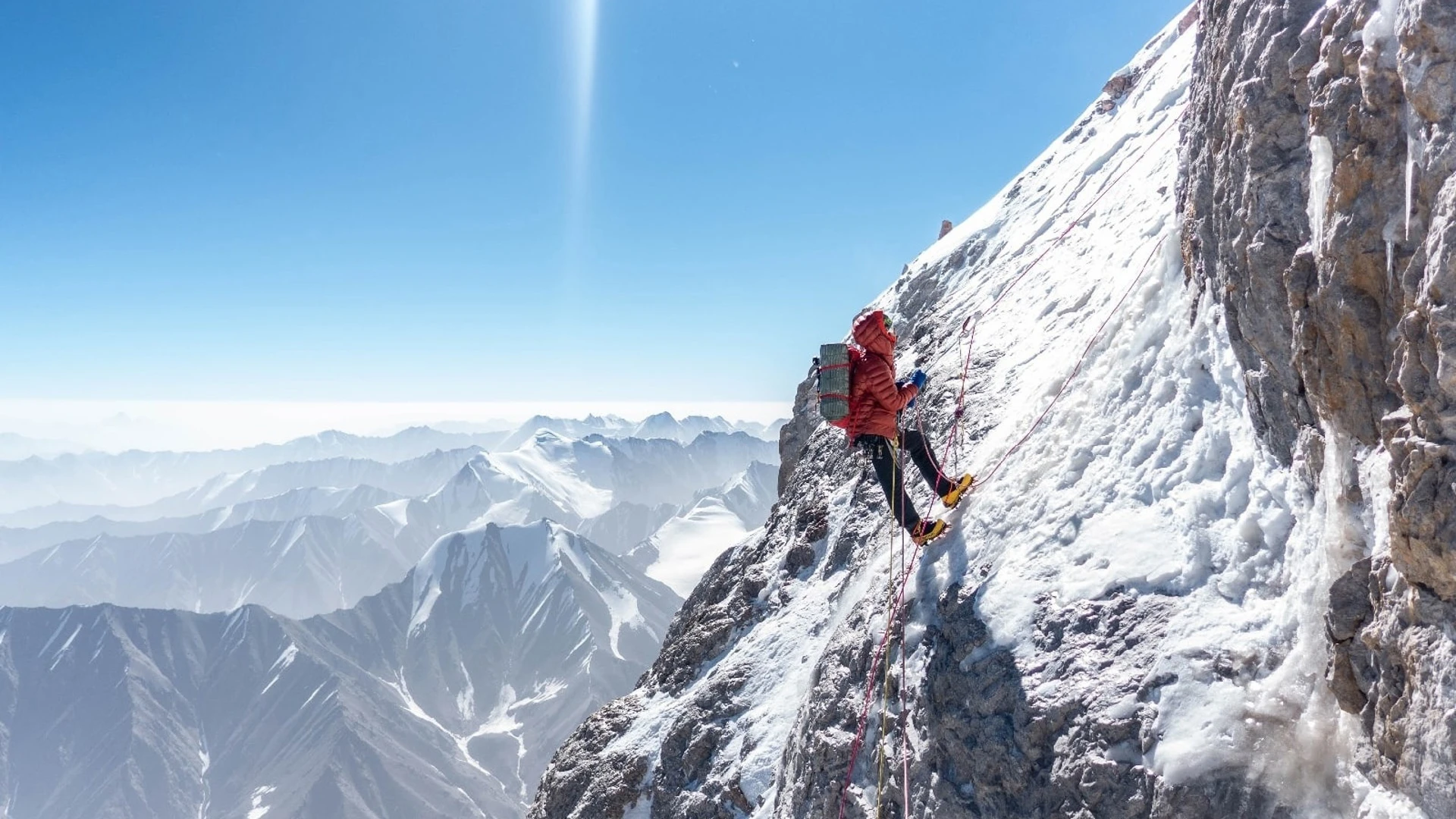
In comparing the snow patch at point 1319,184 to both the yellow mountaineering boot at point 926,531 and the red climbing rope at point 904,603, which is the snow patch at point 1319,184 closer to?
the red climbing rope at point 904,603

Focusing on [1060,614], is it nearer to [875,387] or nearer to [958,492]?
[958,492]

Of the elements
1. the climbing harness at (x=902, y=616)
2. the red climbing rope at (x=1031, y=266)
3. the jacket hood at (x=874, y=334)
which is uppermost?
the red climbing rope at (x=1031, y=266)

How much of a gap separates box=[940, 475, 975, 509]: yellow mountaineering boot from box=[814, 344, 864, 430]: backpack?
202cm

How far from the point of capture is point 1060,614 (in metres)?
8.45

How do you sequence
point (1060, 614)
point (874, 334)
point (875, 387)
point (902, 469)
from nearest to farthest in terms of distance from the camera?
point (1060, 614)
point (874, 334)
point (875, 387)
point (902, 469)

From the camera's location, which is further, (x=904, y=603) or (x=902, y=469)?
(x=902, y=469)

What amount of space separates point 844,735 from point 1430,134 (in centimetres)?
903

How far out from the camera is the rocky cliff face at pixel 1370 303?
16.4 ft

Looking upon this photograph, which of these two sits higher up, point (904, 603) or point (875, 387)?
point (875, 387)

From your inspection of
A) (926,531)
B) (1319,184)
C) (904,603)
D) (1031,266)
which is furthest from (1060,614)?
(1031,266)

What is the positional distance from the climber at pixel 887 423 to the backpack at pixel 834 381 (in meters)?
0.11

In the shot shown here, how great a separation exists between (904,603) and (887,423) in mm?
2783

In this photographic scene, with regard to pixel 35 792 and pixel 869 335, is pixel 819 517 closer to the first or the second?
pixel 869 335

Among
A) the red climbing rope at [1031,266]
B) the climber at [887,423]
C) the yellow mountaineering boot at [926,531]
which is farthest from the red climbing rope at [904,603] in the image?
the red climbing rope at [1031,266]
